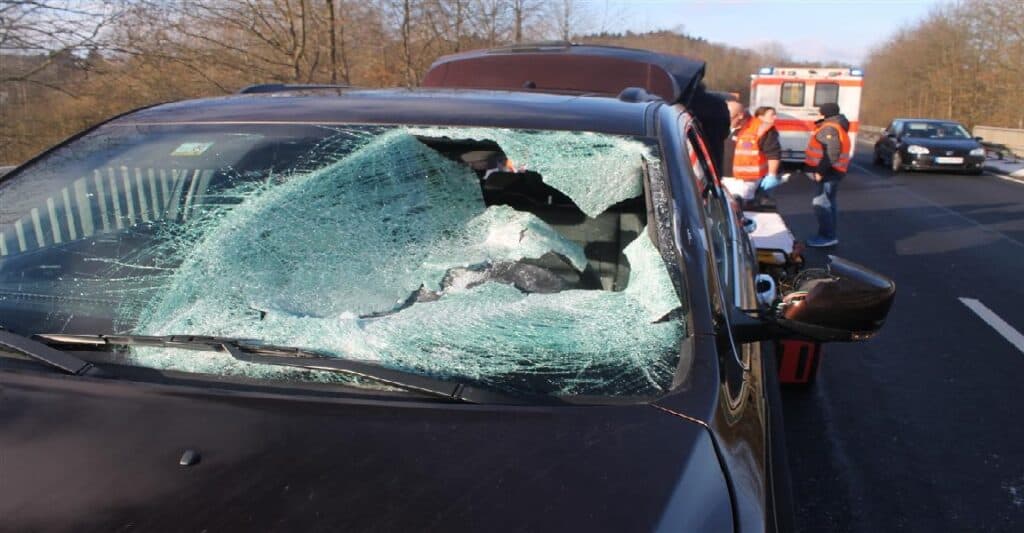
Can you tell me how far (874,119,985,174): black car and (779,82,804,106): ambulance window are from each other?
2.65m

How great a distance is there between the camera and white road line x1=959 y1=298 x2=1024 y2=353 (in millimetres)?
5445

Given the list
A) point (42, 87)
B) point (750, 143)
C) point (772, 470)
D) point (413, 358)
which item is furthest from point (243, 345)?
point (750, 143)

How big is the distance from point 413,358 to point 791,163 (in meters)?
Answer: 19.2

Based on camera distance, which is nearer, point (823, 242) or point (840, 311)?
point (840, 311)

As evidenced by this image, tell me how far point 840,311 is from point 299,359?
1182 millimetres

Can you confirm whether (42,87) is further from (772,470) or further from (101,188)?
(772,470)

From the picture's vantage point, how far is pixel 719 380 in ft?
5.30

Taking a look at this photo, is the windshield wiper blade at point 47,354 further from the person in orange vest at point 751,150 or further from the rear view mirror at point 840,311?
the person in orange vest at point 751,150

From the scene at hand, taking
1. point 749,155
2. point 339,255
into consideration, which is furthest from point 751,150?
point 339,255

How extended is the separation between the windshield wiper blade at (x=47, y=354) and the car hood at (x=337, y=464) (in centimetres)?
8

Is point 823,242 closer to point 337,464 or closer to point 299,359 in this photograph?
point 299,359

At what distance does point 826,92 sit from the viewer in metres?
19.5

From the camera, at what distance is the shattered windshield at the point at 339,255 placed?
1784mm

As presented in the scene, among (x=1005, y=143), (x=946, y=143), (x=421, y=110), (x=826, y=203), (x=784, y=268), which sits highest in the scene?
(x=421, y=110)
